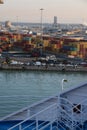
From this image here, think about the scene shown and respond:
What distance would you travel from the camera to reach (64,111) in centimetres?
133

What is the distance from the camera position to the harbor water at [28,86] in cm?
393

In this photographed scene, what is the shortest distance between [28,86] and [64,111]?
4.76 m

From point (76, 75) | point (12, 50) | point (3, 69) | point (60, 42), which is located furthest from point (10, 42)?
point (76, 75)

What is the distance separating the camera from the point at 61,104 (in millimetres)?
1421

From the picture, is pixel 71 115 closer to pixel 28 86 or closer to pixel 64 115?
pixel 64 115

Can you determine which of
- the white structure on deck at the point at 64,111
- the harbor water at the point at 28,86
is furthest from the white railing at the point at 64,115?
the harbor water at the point at 28,86

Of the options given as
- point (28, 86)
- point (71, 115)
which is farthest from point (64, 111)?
point (28, 86)

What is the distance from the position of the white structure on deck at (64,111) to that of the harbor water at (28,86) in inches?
67.0

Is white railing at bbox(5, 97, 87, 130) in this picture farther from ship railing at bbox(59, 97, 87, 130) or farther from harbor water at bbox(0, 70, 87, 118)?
harbor water at bbox(0, 70, 87, 118)

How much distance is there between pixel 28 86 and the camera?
6.08m

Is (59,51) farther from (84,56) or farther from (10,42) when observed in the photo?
(10,42)

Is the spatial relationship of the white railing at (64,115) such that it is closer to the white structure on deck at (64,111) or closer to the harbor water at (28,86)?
the white structure on deck at (64,111)

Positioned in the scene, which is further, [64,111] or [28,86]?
[28,86]

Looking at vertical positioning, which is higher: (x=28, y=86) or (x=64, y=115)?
(x=64, y=115)
